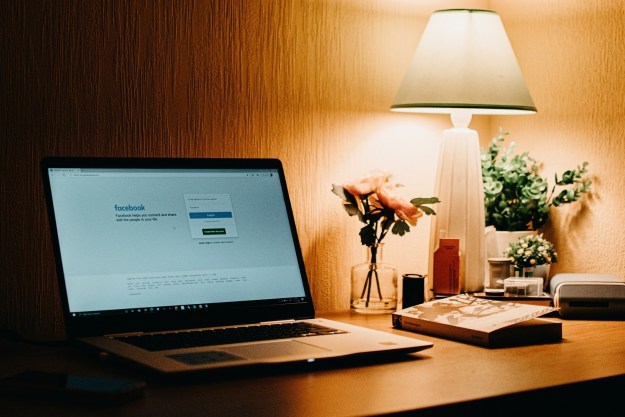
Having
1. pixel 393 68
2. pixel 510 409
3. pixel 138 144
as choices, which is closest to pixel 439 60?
pixel 393 68

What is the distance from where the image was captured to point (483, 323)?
1464 millimetres

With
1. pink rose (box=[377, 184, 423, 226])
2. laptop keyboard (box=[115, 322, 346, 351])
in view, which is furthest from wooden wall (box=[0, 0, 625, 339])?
laptop keyboard (box=[115, 322, 346, 351])

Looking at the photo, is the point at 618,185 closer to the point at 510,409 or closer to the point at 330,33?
the point at 330,33

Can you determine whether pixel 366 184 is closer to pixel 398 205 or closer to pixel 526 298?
pixel 398 205

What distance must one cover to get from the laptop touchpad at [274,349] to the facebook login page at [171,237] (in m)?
0.18

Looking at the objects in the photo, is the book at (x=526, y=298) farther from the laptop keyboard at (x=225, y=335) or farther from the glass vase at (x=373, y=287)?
the laptop keyboard at (x=225, y=335)

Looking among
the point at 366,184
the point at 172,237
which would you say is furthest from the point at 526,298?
the point at 172,237

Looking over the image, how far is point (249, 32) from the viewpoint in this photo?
1.74 metres

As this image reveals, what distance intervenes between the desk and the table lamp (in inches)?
18.0

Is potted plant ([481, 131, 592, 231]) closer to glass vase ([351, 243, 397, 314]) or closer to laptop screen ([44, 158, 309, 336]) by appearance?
glass vase ([351, 243, 397, 314])

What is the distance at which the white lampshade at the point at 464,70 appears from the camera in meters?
1.80

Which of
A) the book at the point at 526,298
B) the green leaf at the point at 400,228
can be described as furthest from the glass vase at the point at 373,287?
the book at the point at 526,298

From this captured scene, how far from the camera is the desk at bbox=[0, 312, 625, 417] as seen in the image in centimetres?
101

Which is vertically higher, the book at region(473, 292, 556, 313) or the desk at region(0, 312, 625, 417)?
the book at region(473, 292, 556, 313)
